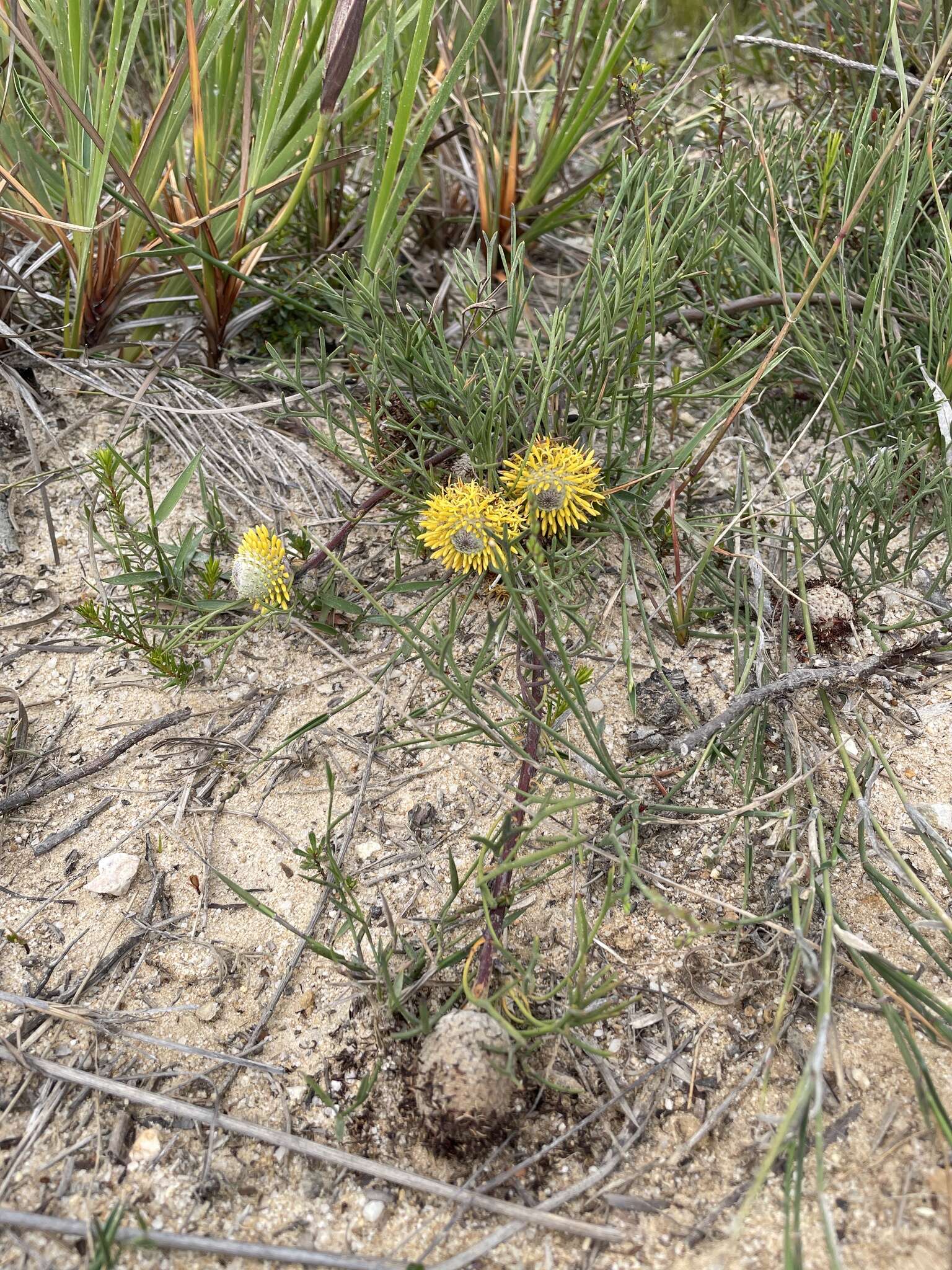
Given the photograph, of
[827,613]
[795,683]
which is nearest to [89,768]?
[795,683]

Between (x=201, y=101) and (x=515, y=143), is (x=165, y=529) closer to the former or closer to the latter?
(x=201, y=101)

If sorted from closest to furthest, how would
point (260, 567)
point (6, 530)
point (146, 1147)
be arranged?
1. point (146, 1147)
2. point (260, 567)
3. point (6, 530)

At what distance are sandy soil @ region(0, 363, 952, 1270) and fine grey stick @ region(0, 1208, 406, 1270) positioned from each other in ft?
0.07

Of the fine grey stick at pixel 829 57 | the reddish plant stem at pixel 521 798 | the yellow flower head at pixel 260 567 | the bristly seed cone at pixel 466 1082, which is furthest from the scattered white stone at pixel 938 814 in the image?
the fine grey stick at pixel 829 57

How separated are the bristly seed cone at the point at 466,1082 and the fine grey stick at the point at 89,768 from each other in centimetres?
70

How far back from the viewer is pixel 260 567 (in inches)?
57.9

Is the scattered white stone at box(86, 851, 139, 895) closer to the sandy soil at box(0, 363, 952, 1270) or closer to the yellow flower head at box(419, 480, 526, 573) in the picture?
the sandy soil at box(0, 363, 952, 1270)

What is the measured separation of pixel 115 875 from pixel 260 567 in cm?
50

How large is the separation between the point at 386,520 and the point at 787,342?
85 centimetres

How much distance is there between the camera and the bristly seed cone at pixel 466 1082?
1.07m

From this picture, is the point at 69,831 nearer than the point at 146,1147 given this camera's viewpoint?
No

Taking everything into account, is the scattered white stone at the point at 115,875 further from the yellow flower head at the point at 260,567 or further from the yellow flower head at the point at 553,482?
the yellow flower head at the point at 553,482

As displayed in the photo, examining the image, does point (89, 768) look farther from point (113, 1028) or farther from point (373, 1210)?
point (373, 1210)

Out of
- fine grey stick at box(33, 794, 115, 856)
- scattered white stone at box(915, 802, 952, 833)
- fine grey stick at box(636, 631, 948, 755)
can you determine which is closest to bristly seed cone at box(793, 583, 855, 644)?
fine grey stick at box(636, 631, 948, 755)
